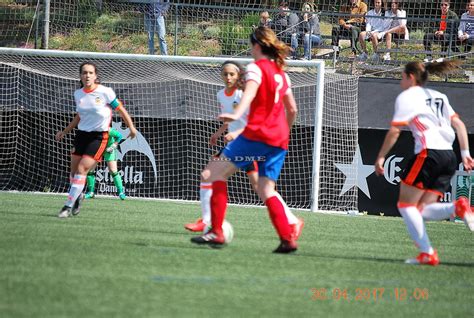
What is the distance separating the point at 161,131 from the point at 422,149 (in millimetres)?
10656

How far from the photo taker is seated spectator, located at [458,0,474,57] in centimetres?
1966

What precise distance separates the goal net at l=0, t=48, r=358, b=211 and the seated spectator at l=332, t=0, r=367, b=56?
2.59 m

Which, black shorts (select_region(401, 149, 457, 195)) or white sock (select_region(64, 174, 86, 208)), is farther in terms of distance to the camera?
white sock (select_region(64, 174, 86, 208))

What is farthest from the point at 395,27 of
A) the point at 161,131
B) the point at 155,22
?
the point at 161,131

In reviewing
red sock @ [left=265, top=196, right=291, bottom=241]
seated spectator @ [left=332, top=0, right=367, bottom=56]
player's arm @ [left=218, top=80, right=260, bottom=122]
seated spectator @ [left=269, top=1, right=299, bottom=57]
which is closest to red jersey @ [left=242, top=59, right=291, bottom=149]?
player's arm @ [left=218, top=80, right=260, bottom=122]

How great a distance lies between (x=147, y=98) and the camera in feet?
58.9

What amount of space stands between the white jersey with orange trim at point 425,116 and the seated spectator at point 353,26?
1270 centimetres

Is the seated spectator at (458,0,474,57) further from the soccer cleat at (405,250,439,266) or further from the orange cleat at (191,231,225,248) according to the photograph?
the orange cleat at (191,231,225,248)

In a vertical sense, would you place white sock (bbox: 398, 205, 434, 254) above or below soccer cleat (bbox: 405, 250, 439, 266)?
above

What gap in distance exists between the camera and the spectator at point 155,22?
64.2 ft

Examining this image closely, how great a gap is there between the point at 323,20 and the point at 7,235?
→ 48.3ft

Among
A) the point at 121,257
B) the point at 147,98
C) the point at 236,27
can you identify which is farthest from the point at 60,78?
the point at 121,257

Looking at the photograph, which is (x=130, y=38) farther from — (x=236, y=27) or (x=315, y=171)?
(x=315, y=171)

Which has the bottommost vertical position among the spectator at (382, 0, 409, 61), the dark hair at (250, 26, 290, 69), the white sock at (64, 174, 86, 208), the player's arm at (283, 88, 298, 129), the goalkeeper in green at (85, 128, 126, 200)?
the goalkeeper in green at (85, 128, 126, 200)
